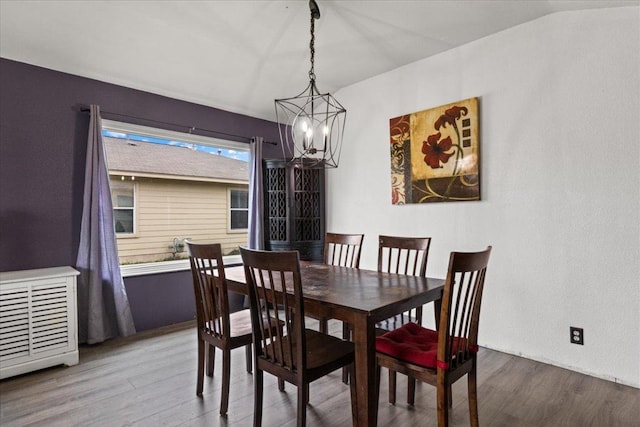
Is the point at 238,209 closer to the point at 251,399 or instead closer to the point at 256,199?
the point at 256,199

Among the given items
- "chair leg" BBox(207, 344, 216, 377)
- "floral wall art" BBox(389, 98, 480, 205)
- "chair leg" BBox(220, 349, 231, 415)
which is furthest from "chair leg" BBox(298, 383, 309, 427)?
"floral wall art" BBox(389, 98, 480, 205)

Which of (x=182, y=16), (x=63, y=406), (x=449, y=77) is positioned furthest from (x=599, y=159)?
(x=63, y=406)

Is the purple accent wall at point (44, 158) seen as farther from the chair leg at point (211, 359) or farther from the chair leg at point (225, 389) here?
the chair leg at point (225, 389)

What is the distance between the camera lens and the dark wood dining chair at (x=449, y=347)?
61.8 inches

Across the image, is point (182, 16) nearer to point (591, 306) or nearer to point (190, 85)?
point (190, 85)

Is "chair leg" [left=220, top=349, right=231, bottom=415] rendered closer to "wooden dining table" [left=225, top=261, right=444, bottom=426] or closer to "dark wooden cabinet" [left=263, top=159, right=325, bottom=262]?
"wooden dining table" [left=225, top=261, right=444, bottom=426]

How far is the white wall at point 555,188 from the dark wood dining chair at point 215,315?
206 centimetres

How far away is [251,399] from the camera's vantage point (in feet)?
7.23

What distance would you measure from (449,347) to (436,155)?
2098 millimetres

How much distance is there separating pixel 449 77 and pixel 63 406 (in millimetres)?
3908

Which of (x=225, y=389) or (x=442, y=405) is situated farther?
(x=225, y=389)

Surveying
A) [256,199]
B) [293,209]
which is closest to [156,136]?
[256,199]

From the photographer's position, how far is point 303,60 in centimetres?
343

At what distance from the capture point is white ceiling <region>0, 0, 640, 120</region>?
2.53m
